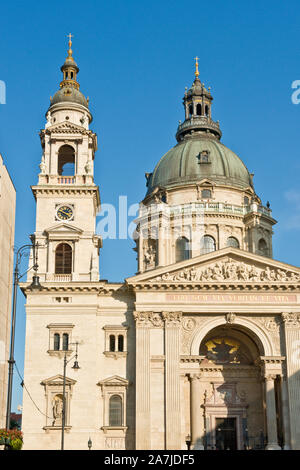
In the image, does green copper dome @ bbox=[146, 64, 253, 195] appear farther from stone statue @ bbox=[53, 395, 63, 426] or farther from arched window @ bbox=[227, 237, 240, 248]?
stone statue @ bbox=[53, 395, 63, 426]

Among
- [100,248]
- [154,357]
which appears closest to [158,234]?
[100,248]

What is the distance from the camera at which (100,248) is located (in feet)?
191

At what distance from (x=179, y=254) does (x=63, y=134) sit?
54.5ft

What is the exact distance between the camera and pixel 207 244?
6619 cm

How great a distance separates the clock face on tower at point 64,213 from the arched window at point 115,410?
14132 millimetres

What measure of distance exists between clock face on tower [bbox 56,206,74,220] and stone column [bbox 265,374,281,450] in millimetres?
19138

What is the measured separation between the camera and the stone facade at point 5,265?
47.3 meters

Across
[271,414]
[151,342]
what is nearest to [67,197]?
[151,342]

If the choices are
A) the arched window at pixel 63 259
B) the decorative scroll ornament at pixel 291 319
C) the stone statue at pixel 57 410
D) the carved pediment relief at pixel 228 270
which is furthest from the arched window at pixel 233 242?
the stone statue at pixel 57 410

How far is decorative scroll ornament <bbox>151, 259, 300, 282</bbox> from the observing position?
5212 cm

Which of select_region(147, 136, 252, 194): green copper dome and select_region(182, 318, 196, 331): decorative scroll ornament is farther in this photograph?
select_region(147, 136, 252, 194): green copper dome

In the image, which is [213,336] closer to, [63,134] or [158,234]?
[158,234]

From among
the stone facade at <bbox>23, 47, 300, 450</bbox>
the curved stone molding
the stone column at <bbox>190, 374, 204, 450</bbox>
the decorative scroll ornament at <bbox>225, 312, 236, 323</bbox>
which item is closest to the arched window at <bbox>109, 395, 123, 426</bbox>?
the stone facade at <bbox>23, 47, 300, 450</bbox>

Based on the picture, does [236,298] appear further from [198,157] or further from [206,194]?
[198,157]
